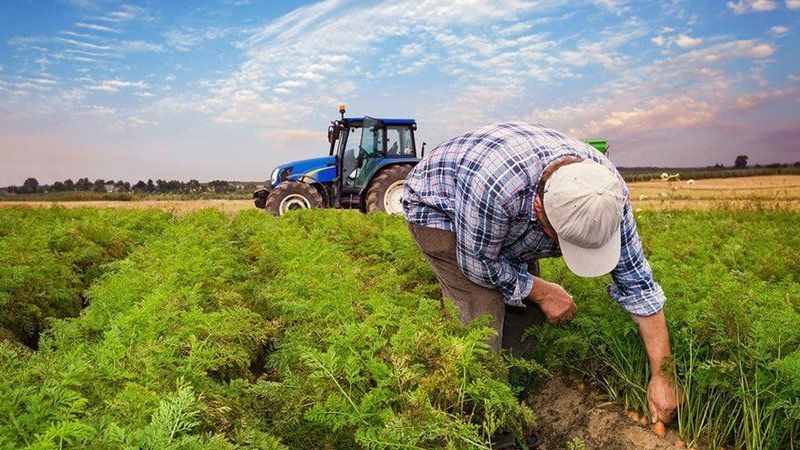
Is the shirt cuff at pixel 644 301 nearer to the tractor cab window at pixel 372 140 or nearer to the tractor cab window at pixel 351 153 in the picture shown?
the tractor cab window at pixel 372 140

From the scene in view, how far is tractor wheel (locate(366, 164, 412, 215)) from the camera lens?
14508mm

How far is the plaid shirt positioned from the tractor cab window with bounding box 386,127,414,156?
10951 millimetres

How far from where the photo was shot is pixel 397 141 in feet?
50.1

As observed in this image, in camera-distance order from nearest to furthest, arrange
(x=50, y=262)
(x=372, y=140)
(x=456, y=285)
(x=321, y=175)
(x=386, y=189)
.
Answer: (x=456, y=285) → (x=50, y=262) → (x=386, y=189) → (x=372, y=140) → (x=321, y=175)

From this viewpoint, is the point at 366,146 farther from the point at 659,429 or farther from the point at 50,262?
the point at 659,429

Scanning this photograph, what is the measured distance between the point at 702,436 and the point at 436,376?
7.03 ft

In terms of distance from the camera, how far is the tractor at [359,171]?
48.3ft

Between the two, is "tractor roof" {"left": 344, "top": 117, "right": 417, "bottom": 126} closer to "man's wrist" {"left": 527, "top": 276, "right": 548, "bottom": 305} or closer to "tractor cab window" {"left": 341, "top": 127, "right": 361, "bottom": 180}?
"tractor cab window" {"left": 341, "top": 127, "right": 361, "bottom": 180}

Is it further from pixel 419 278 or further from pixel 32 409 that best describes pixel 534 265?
pixel 32 409

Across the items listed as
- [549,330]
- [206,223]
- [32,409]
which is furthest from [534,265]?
[206,223]

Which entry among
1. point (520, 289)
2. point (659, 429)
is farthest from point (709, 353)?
point (520, 289)

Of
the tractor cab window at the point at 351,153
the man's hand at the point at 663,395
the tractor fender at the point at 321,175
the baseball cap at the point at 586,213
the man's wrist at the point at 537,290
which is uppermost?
the tractor cab window at the point at 351,153

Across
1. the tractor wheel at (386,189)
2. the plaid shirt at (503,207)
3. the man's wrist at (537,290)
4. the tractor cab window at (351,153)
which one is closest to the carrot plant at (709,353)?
the man's wrist at (537,290)

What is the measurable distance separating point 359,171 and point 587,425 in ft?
38.1
